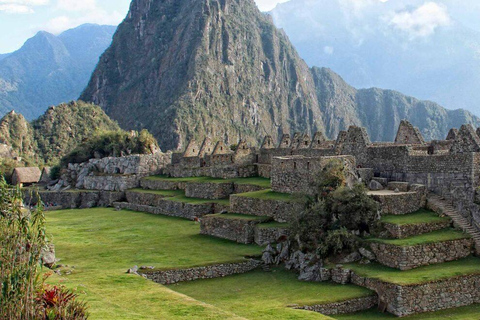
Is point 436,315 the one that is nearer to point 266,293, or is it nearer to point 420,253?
point 420,253

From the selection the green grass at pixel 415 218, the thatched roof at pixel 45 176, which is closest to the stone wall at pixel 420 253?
the green grass at pixel 415 218

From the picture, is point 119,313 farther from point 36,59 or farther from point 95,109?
point 36,59

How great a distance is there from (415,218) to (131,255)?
11005 mm

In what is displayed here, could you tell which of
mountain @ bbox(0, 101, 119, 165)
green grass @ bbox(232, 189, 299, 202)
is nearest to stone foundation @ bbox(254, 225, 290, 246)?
green grass @ bbox(232, 189, 299, 202)

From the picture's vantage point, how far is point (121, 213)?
1544 inches

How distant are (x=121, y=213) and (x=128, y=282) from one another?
2232cm

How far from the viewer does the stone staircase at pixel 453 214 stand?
1916 centimetres

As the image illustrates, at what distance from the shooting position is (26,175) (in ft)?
193

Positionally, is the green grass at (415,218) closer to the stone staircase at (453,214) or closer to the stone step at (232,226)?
the stone staircase at (453,214)

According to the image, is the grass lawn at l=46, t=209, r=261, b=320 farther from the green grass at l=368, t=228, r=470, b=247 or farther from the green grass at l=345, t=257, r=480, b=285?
the green grass at l=368, t=228, r=470, b=247

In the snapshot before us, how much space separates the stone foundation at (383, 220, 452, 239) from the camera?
1906cm

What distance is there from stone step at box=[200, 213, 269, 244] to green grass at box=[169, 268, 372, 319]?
405cm

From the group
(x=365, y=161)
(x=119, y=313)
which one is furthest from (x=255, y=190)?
(x=119, y=313)

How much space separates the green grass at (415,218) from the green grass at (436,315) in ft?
11.7
